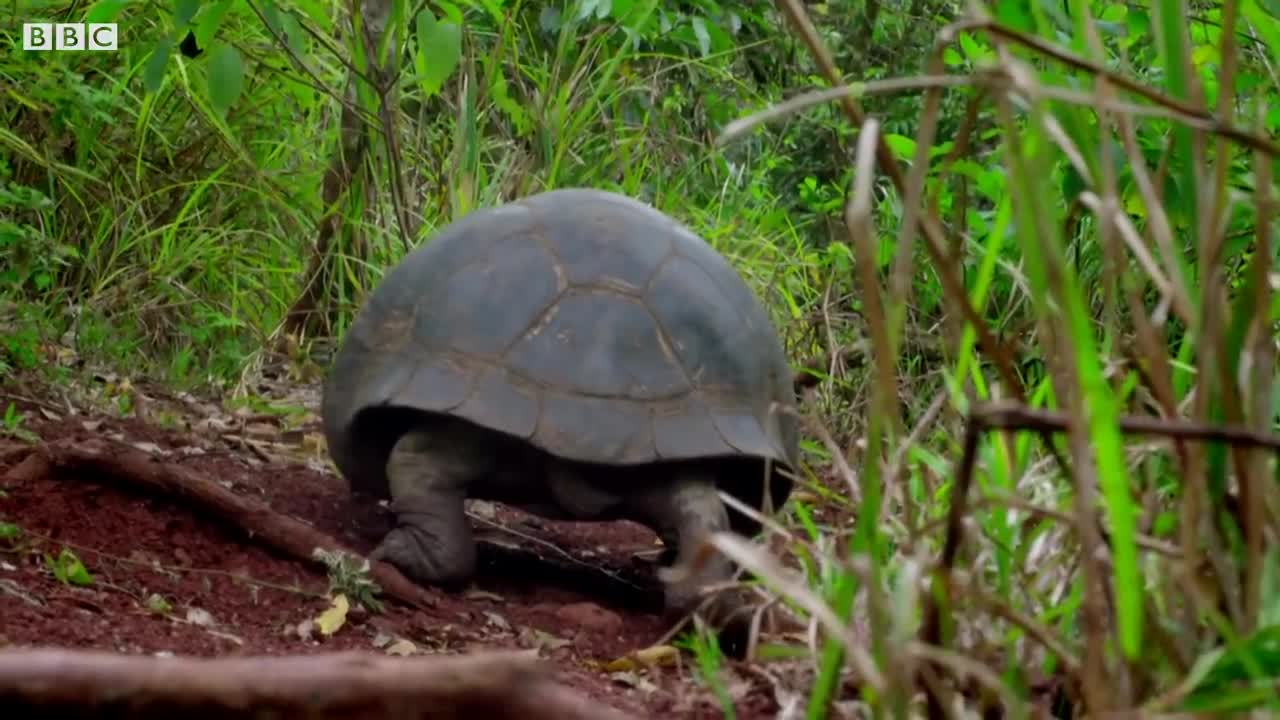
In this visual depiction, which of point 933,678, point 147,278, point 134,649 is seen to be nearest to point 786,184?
point 147,278

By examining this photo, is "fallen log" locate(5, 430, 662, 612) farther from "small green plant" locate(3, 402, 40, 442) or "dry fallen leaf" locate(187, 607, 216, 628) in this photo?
"dry fallen leaf" locate(187, 607, 216, 628)

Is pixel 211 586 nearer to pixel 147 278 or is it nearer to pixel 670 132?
pixel 147 278

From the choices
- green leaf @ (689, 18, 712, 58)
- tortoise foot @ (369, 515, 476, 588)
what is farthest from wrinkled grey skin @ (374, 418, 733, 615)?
green leaf @ (689, 18, 712, 58)

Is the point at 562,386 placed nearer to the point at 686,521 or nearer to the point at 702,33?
the point at 686,521

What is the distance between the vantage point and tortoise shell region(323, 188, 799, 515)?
3508 millimetres

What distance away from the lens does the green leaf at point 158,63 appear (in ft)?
14.2

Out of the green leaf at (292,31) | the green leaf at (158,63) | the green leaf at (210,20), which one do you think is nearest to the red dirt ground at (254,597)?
the green leaf at (158,63)

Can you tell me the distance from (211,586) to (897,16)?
220 inches

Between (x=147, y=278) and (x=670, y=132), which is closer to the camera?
(x=147, y=278)

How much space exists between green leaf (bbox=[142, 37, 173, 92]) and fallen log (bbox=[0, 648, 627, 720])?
349 cm

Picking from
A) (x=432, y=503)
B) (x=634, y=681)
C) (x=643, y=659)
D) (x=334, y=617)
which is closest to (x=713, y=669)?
(x=634, y=681)

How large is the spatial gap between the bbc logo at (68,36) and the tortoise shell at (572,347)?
2.86m

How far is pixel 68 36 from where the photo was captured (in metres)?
6.29

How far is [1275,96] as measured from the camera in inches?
137
